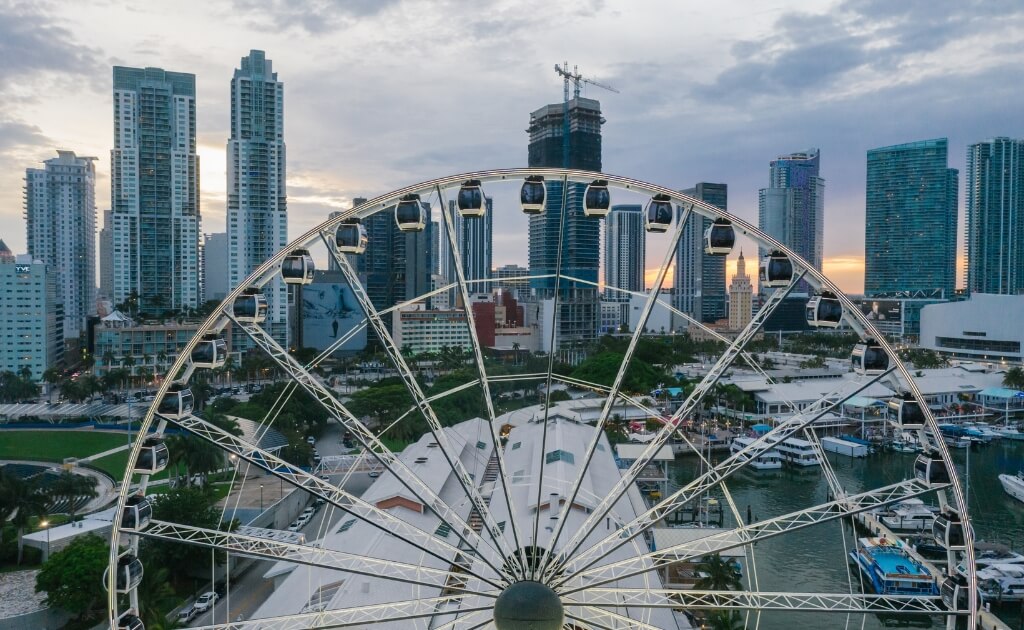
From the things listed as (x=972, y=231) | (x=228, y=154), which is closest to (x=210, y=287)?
(x=228, y=154)

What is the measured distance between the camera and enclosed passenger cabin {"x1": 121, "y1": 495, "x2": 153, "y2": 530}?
1252 centimetres

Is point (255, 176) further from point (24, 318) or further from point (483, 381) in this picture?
point (483, 381)

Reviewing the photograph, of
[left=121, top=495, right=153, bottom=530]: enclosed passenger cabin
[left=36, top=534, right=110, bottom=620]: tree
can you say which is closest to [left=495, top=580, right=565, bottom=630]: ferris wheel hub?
[left=121, top=495, right=153, bottom=530]: enclosed passenger cabin

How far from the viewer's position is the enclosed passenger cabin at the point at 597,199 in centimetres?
1430

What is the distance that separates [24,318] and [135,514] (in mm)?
90335

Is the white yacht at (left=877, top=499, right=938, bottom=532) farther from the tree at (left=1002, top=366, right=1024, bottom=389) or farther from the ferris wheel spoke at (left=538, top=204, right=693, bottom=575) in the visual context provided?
the tree at (left=1002, top=366, right=1024, bottom=389)

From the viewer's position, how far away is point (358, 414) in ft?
184

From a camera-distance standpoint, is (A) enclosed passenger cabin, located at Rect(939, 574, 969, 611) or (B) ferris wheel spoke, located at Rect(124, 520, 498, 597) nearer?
(A) enclosed passenger cabin, located at Rect(939, 574, 969, 611)

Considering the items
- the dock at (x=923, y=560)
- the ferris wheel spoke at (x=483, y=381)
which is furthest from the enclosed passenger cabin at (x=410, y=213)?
the dock at (x=923, y=560)

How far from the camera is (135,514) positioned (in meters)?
12.6

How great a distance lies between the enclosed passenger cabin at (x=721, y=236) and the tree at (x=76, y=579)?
21.5 meters

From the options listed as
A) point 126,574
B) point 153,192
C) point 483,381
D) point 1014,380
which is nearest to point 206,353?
point 126,574

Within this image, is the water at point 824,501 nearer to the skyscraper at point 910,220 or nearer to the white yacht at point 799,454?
the white yacht at point 799,454

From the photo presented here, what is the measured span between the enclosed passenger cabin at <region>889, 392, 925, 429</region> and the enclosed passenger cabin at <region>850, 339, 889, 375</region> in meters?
0.66
